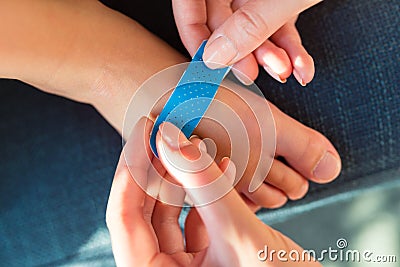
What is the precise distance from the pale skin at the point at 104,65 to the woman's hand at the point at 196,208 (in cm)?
11

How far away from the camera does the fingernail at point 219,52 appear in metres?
0.62

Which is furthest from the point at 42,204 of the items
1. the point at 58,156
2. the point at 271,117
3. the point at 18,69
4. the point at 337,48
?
the point at 337,48

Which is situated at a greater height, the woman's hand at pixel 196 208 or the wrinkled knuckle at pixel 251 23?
the wrinkled knuckle at pixel 251 23

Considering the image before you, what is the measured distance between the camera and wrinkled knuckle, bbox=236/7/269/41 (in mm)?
606

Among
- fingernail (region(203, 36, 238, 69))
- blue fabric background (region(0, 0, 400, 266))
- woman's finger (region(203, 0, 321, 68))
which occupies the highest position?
woman's finger (region(203, 0, 321, 68))

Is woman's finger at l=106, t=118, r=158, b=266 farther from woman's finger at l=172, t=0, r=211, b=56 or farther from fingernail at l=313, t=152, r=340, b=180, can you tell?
fingernail at l=313, t=152, r=340, b=180

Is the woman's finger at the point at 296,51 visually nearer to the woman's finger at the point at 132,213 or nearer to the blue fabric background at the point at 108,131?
the blue fabric background at the point at 108,131

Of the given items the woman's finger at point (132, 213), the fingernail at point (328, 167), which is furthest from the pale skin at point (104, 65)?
the woman's finger at point (132, 213)

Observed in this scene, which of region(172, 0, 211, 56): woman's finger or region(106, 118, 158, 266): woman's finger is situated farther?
region(172, 0, 211, 56): woman's finger

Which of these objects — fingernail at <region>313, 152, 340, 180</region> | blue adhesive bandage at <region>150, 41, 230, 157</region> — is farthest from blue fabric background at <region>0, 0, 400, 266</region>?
blue adhesive bandage at <region>150, 41, 230, 157</region>

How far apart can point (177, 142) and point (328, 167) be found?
26cm

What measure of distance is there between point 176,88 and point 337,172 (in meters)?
0.26

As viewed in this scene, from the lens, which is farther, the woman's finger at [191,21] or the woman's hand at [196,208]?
the woman's finger at [191,21]

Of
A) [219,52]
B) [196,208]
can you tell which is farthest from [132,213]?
[219,52]
